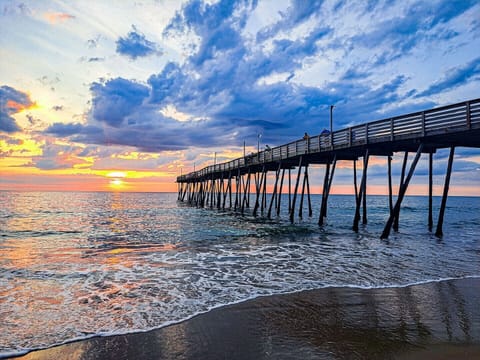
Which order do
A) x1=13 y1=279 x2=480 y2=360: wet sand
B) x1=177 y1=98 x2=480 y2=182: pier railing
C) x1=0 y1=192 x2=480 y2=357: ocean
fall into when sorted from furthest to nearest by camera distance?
x1=177 y1=98 x2=480 y2=182: pier railing
x1=0 y1=192 x2=480 y2=357: ocean
x1=13 y1=279 x2=480 y2=360: wet sand

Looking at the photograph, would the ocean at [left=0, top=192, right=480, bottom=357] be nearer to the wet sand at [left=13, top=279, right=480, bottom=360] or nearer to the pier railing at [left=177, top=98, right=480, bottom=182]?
the wet sand at [left=13, top=279, right=480, bottom=360]

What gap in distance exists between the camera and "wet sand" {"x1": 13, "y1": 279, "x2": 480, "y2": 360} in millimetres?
4109

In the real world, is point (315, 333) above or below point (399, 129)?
below

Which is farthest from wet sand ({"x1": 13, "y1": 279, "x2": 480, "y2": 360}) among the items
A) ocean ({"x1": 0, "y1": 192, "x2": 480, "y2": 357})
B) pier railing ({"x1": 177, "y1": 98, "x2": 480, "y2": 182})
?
pier railing ({"x1": 177, "y1": 98, "x2": 480, "y2": 182})

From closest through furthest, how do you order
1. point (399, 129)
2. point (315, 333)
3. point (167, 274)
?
point (315, 333) → point (167, 274) → point (399, 129)

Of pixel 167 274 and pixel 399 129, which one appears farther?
pixel 399 129

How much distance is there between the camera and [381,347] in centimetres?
422

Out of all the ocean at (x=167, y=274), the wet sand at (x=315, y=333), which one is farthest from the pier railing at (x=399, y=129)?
the wet sand at (x=315, y=333)

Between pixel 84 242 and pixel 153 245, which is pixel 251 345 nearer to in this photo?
pixel 153 245

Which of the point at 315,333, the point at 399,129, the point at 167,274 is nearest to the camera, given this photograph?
the point at 315,333

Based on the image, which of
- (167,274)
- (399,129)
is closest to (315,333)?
(167,274)

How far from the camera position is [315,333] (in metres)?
4.73

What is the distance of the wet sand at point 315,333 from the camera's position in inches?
162

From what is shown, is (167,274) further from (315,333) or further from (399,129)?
(399,129)
